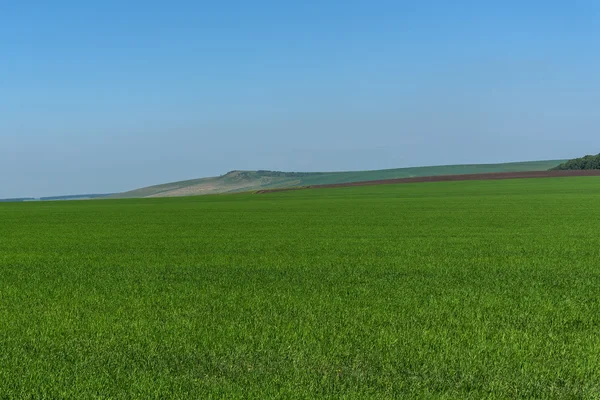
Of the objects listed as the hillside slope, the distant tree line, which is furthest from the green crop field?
the hillside slope

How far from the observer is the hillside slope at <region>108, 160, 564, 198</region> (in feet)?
441

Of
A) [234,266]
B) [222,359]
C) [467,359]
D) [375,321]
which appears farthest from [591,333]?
[234,266]

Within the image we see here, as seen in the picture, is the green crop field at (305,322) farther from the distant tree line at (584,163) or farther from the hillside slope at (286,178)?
the hillside slope at (286,178)

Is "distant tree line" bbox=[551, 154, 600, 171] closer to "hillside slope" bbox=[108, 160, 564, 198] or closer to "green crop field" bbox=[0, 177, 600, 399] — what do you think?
"hillside slope" bbox=[108, 160, 564, 198]

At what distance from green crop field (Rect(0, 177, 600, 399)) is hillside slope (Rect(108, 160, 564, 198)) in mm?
114479

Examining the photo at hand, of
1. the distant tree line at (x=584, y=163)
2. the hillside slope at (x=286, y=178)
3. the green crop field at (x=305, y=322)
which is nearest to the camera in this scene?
the green crop field at (x=305, y=322)

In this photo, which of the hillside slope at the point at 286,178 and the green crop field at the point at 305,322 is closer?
the green crop field at the point at 305,322

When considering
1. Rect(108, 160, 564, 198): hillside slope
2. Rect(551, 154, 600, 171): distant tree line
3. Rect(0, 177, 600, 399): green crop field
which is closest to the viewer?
Rect(0, 177, 600, 399): green crop field

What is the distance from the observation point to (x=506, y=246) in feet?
53.2

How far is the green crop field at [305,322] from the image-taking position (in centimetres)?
576

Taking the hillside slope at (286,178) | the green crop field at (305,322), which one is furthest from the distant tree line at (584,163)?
the green crop field at (305,322)

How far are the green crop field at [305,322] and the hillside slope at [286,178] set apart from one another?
4507 inches

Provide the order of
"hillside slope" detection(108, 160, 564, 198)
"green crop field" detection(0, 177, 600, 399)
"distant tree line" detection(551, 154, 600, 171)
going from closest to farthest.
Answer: "green crop field" detection(0, 177, 600, 399) → "distant tree line" detection(551, 154, 600, 171) → "hillside slope" detection(108, 160, 564, 198)

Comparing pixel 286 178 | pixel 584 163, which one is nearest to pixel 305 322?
pixel 584 163
